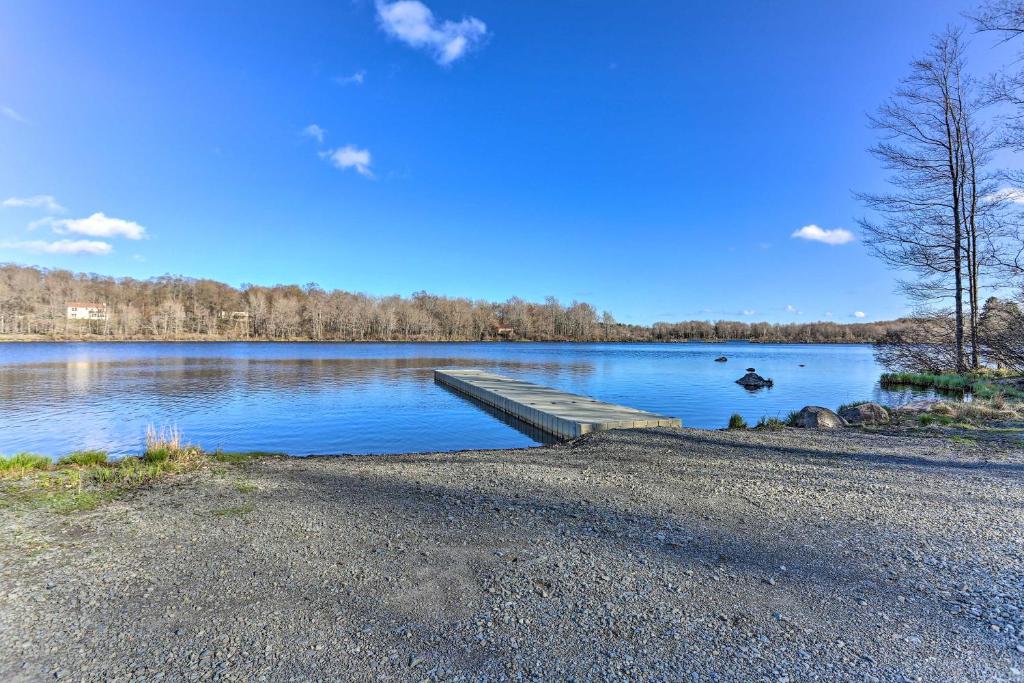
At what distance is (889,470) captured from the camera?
21.9ft

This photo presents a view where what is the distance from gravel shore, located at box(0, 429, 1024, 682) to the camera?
2.56 meters

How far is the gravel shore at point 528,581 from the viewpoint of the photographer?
101 inches

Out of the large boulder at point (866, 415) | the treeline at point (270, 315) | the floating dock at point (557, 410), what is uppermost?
the treeline at point (270, 315)

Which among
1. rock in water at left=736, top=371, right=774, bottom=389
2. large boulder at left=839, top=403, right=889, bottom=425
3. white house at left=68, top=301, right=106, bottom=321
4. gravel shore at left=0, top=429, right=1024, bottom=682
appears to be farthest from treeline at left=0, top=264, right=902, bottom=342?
gravel shore at left=0, top=429, right=1024, bottom=682

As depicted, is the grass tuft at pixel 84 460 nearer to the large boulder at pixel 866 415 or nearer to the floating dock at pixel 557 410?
the floating dock at pixel 557 410

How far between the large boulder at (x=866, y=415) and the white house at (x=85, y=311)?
107449mm

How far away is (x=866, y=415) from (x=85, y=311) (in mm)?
111934

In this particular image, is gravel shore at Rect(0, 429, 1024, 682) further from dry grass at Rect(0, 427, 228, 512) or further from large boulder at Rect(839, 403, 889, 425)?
large boulder at Rect(839, 403, 889, 425)

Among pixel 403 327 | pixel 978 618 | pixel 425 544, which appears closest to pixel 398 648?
pixel 425 544

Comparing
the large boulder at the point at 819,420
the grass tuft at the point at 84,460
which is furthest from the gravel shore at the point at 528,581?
the large boulder at the point at 819,420

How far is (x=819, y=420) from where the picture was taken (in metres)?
10.7

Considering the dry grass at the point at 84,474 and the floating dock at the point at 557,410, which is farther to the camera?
the floating dock at the point at 557,410

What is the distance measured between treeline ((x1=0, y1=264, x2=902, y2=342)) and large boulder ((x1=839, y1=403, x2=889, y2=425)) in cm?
7898

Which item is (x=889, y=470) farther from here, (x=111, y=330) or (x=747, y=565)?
(x=111, y=330)
